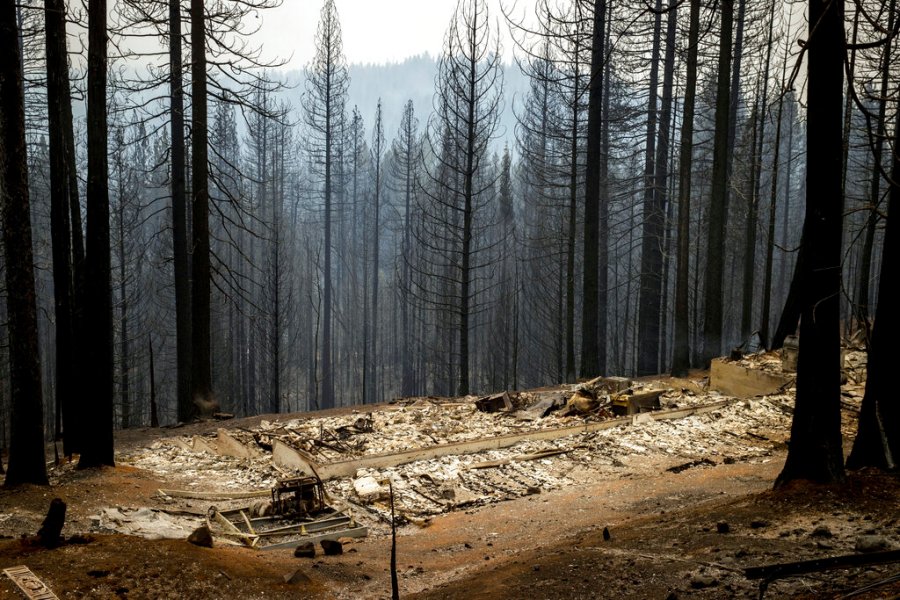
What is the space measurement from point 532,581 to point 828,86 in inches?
188

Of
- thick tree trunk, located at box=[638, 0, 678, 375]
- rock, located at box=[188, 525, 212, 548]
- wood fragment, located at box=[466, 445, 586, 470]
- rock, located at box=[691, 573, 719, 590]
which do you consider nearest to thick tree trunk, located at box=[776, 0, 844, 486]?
rock, located at box=[691, 573, 719, 590]

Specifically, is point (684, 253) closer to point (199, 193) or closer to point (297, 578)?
point (199, 193)

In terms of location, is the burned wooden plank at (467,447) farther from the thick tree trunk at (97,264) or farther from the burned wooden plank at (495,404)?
the thick tree trunk at (97,264)

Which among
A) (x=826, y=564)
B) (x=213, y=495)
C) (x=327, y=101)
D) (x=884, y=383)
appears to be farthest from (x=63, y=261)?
(x=327, y=101)

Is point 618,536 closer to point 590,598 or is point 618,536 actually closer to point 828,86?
point 590,598

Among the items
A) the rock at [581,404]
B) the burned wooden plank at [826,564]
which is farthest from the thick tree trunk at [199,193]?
the burned wooden plank at [826,564]

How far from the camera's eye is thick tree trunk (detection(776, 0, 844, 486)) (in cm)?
538

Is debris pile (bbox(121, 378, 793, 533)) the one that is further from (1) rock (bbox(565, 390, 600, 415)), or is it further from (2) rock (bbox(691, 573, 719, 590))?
(2) rock (bbox(691, 573, 719, 590))

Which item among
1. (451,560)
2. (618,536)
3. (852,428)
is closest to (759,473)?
(852,428)

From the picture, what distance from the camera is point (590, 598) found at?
160 inches

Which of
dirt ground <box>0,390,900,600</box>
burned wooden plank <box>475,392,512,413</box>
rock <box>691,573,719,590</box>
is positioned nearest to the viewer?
rock <box>691,573,719,590</box>

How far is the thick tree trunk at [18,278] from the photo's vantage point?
6.98 m

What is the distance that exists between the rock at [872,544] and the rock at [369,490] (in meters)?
5.38

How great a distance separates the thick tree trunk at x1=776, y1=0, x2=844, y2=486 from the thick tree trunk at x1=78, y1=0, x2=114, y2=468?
8.35 metres
